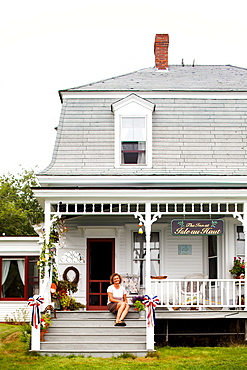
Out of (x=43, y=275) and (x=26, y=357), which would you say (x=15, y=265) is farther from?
(x=26, y=357)

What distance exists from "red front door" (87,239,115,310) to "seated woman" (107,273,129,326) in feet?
8.93

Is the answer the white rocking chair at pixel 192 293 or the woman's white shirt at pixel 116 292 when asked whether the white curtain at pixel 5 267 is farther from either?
the woman's white shirt at pixel 116 292

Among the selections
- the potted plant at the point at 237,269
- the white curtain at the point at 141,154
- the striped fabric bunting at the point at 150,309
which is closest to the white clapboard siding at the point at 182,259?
the potted plant at the point at 237,269

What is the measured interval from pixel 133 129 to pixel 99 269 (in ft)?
13.8

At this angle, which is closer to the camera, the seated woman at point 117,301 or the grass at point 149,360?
the grass at point 149,360

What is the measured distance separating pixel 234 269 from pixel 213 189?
2.69 m

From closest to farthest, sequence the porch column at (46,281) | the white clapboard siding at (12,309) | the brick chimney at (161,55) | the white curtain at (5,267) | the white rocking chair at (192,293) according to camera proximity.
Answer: the porch column at (46,281) → the white rocking chair at (192,293) → the white clapboard siding at (12,309) → the brick chimney at (161,55) → the white curtain at (5,267)

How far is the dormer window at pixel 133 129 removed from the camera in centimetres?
1756

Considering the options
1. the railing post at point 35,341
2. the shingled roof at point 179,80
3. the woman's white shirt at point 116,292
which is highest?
the shingled roof at point 179,80

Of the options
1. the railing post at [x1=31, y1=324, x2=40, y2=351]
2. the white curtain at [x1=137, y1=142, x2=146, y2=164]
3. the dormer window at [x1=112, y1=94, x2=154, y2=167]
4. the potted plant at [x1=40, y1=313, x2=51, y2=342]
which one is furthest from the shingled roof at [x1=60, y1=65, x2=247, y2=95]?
the railing post at [x1=31, y1=324, x2=40, y2=351]

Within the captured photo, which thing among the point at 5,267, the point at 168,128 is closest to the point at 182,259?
the point at 168,128

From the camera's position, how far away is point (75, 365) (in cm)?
1177

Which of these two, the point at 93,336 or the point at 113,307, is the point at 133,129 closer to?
the point at 113,307

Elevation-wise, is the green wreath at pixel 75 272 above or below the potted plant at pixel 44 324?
above
